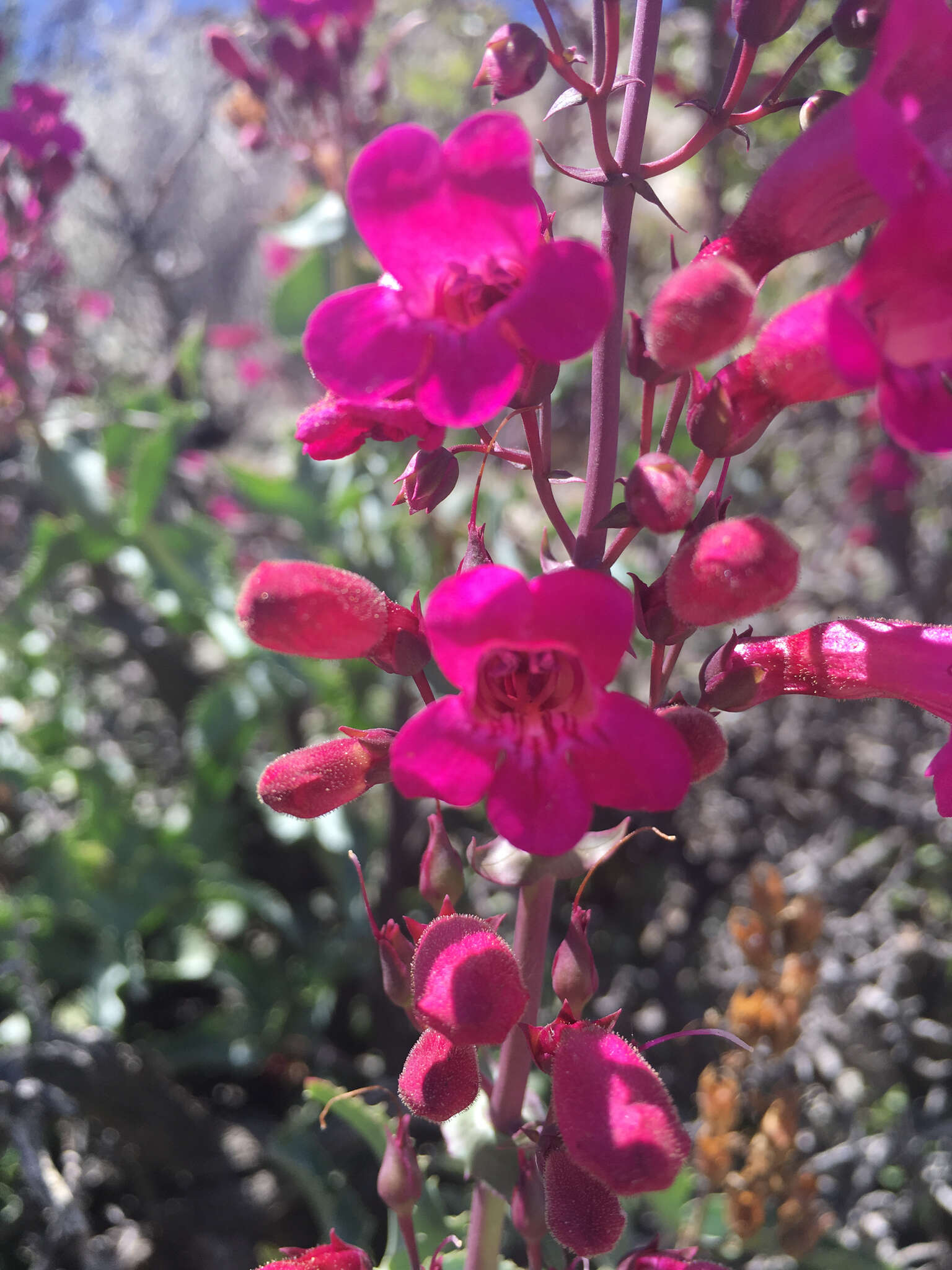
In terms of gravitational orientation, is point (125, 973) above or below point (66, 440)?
below

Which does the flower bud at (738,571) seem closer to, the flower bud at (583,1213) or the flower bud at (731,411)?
the flower bud at (731,411)

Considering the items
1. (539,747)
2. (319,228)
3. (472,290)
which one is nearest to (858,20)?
(472,290)

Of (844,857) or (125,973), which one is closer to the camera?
(125,973)

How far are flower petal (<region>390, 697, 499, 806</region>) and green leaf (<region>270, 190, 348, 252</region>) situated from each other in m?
2.27

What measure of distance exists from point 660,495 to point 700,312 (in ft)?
0.53

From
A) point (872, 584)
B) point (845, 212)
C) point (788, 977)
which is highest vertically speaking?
point (845, 212)

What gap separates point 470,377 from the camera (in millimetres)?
824

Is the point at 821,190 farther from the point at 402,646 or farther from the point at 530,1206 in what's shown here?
the point at 530,1206

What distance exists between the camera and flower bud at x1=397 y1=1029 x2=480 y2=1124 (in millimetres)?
987

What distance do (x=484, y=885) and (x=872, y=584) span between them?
249cm

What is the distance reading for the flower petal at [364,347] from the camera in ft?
2.81

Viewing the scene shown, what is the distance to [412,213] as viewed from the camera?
89 centimetres

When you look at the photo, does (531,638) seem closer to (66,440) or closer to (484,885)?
(484,885)

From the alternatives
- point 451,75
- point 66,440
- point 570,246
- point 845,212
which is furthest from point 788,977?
point 451,75
